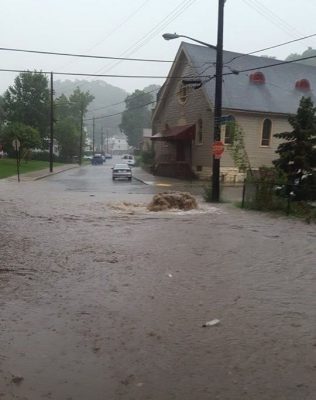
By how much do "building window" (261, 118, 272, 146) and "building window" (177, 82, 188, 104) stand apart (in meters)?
6.89

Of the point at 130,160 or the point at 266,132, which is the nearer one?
→ the point at 266,132

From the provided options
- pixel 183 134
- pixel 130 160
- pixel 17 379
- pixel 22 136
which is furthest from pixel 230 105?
pixel 130 160

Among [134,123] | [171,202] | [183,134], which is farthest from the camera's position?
[134,123]

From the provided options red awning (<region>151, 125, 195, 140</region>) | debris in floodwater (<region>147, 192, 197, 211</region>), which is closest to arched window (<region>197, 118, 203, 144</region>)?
red awning (<region>151, 125, 195, 140</region>)

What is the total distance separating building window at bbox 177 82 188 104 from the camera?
39853 millimetres

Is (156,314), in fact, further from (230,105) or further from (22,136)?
(22,136)

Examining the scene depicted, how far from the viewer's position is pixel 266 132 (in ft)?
122

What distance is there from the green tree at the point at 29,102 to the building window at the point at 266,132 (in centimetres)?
4152

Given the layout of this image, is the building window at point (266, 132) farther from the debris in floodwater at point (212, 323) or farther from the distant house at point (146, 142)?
the debris in floodwater at point (212, 323)

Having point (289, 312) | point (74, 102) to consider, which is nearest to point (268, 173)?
point (289, 312)

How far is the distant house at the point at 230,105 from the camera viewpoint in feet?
117

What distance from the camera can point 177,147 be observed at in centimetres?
4259

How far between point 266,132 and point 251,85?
3.89m

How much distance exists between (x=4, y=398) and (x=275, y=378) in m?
2.43
